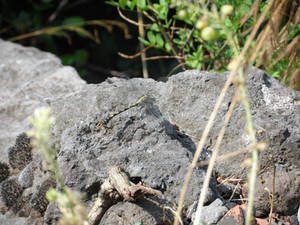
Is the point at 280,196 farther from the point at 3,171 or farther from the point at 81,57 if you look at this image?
the point at 81,57

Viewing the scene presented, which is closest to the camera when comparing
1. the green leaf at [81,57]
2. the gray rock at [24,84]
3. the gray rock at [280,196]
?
the gray rock at [280,196]

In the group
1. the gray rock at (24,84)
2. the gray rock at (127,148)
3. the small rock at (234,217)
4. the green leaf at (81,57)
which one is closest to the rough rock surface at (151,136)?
the gray rock at (127,148)

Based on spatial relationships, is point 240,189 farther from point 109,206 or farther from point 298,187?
point 109,206

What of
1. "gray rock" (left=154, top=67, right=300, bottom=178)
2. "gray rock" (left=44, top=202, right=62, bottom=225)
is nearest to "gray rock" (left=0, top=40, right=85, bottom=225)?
"gray rock" (left=44, top=202, right=62, bottom=225)

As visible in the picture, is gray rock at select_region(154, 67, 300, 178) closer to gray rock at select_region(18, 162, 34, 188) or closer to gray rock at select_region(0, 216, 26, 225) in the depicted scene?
gray rock at select_region(18, 162, 34, 188)

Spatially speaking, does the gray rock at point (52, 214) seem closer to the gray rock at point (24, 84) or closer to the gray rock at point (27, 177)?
the gray rock at point (27, 177)

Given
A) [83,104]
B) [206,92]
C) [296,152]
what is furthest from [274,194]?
[83,104]
